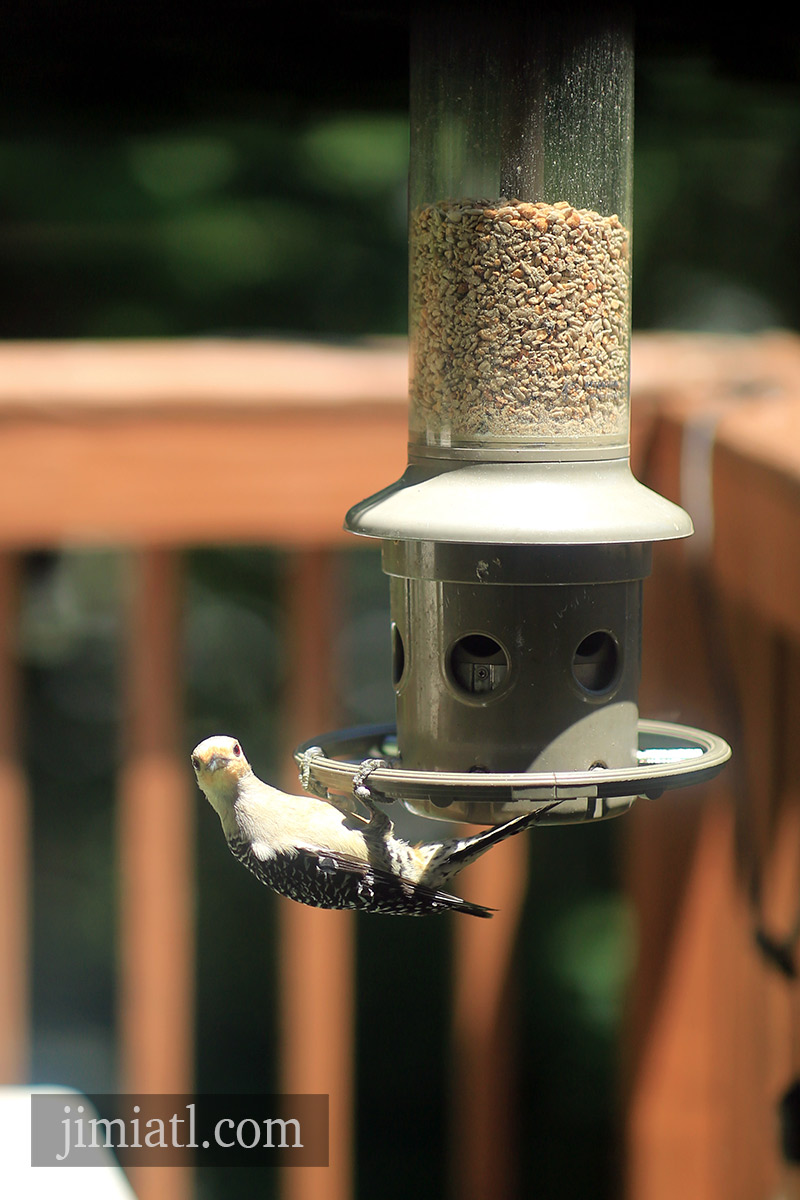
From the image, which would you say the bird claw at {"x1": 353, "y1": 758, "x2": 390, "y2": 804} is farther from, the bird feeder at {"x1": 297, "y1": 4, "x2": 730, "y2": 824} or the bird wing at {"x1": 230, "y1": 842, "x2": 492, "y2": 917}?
the bird wing at {"x1": 230, "y1": 842, "x2": 492, "y2": 917}

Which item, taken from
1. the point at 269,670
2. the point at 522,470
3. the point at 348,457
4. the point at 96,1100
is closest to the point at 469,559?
the point at 522,470

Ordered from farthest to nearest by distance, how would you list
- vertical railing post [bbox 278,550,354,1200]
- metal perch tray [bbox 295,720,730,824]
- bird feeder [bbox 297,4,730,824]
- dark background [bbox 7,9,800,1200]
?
dark background [bbox 7,9,800,1200] → vertical railing post [bbox 278,550,354,1200] → bird feeder [bbox 297,4,730,824] → metal perch tray [bbox 295,720,730,824]

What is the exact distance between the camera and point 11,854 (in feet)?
7.50

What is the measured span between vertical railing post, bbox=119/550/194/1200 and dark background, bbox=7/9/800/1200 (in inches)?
36.2

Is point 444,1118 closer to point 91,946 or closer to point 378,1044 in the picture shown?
point 378,1044

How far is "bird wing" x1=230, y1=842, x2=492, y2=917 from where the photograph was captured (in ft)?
5.03

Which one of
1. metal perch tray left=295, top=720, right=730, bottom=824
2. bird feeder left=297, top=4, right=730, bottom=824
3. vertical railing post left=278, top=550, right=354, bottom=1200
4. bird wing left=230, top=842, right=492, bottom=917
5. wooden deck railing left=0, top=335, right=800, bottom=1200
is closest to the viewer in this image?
metal perch tray left=295, top=720, right=730, bottom=824

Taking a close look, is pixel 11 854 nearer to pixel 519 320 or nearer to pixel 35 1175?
pixel 35 1175

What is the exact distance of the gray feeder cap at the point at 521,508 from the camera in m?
1.32

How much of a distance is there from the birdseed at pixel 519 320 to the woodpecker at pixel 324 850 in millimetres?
433

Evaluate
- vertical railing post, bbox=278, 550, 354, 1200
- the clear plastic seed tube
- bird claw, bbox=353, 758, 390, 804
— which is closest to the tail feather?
bird claw, bbox=353, 758, 390, 804

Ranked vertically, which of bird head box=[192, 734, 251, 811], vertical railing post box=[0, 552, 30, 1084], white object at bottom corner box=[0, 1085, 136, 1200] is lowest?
white object at bottom corner box=[0, 1085, 136, 1200]

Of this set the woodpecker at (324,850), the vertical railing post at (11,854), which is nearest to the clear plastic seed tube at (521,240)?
the woodpecker at (324,850)

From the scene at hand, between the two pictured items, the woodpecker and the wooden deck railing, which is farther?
the wooden deck railing
